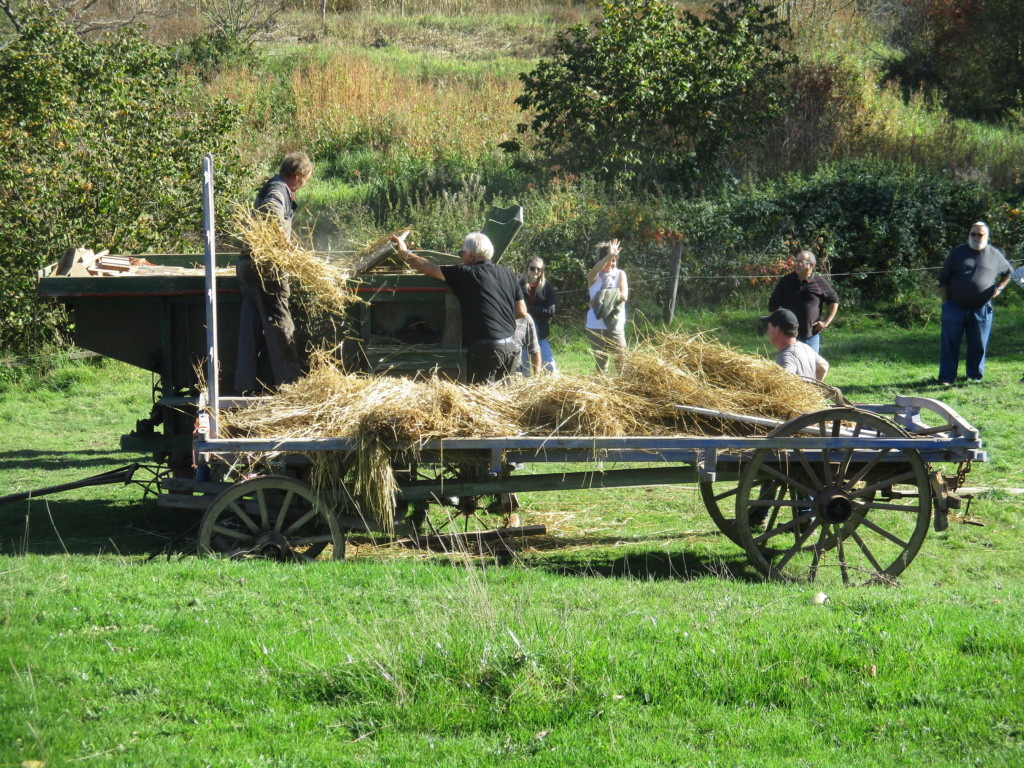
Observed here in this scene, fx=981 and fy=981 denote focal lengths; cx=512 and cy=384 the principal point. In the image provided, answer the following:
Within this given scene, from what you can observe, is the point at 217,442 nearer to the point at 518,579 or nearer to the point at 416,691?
the point at 518,579

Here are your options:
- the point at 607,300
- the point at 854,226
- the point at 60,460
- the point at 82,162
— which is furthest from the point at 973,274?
the point at 82,162

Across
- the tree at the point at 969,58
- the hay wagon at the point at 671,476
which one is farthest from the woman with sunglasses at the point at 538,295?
the tree at the point at 969,58

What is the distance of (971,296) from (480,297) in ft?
24.3

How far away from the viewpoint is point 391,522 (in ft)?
19.6

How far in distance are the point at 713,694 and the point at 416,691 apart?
4.21ft

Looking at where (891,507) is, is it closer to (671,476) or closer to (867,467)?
(867,467)

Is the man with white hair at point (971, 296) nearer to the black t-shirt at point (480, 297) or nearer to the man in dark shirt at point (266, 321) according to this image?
the black t-shirt at point (480, 297)

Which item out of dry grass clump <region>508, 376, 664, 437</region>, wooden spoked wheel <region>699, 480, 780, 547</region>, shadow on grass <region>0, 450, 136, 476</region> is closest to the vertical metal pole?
dry grass clump <region>508, 376, 664, 437</region>

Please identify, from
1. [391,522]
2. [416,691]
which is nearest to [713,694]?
[416,691]

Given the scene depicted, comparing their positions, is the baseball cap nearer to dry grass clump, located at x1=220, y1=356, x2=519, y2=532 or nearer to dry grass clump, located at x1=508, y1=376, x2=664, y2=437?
dry grass clump, located at x1=508, y1=376, x2=664, y2=437

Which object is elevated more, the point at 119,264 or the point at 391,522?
the point at 119,264

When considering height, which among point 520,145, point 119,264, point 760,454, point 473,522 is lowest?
point 473,522

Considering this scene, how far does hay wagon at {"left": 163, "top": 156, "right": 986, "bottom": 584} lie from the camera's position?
5.80 meters

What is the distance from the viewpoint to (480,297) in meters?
7.23
